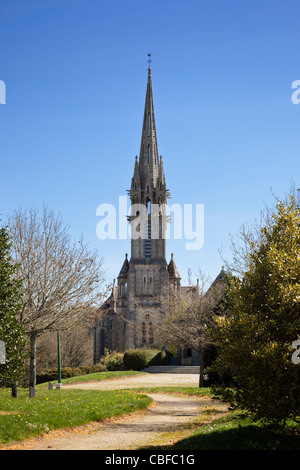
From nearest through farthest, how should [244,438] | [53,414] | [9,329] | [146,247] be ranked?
[244,438] < [53,414] < [9,329] < [146,247]

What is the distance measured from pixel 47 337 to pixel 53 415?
31.3 m

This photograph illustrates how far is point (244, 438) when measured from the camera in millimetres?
9578

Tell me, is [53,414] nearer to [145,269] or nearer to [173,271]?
[145,269]

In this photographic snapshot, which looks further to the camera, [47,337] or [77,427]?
[47,337]

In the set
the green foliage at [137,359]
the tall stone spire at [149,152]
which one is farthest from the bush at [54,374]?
the tall stone spire at [149,152]

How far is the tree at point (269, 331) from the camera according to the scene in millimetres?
9250

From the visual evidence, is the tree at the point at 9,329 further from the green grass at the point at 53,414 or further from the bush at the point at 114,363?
the bush at the point at 114,363

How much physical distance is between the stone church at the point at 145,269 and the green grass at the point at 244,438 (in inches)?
2037

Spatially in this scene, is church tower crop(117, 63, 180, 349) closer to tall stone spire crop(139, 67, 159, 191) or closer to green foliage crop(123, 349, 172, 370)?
tall stone spire crop(139, 67, 159, 191)

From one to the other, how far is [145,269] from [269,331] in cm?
5780

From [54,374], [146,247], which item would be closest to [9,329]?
[54,374]

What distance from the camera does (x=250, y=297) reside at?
33.8ft

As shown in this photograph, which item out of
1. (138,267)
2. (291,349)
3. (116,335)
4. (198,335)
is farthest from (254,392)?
(116,335)
